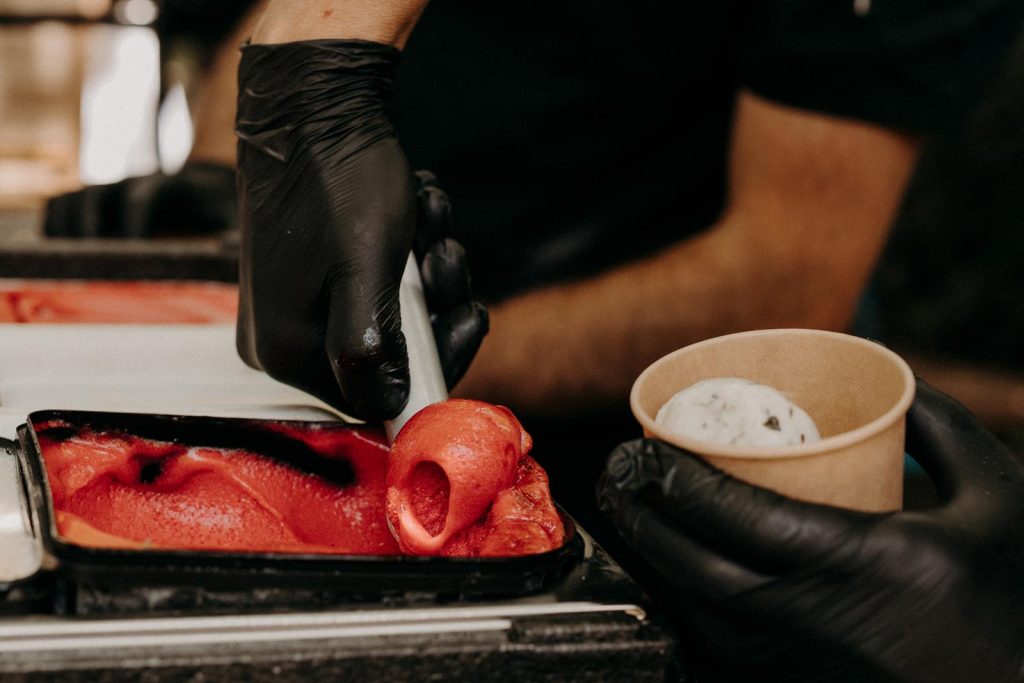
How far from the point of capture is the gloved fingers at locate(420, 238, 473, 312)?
1296 millimetres

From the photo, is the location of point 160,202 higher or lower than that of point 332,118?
lower

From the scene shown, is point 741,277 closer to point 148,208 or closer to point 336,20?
point 336,20

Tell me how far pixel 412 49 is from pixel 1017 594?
174cm

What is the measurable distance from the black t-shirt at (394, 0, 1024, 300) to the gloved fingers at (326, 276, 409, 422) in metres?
1.07

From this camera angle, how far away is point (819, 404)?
0.90 m

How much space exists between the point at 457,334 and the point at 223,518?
1.56ft

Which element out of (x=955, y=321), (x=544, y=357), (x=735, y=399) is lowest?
(x=955, y=321)

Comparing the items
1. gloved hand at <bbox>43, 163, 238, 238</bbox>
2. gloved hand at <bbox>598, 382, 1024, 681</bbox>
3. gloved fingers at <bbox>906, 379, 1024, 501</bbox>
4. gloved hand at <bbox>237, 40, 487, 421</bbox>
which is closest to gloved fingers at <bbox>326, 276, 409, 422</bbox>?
gloved hand at <bbox>237, 40, 487, 421</bbox>

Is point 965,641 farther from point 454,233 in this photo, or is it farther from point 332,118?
point 332,118

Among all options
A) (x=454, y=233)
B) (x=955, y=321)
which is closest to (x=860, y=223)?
(x=454, y=233)

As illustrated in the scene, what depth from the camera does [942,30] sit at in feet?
5.90

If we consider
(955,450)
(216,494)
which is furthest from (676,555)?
(216,494)

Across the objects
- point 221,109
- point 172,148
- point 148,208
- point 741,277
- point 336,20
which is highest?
point 336,20

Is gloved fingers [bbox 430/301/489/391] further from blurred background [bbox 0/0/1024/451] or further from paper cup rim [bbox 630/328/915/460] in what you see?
blurred background [bbox 0/0/1024/451]
